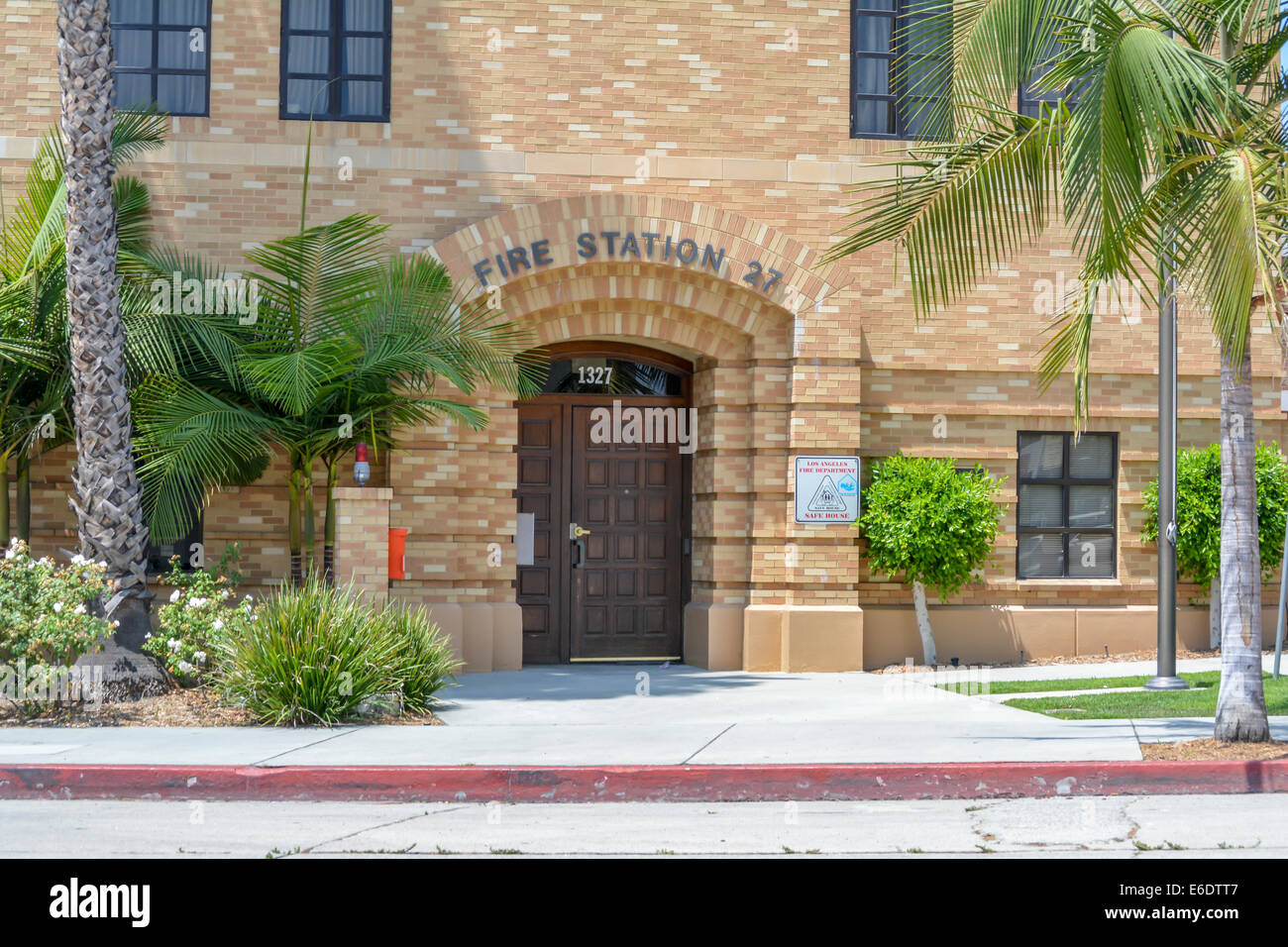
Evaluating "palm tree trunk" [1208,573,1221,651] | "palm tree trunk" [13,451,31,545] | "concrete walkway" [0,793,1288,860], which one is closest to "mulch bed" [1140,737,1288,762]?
"concrete walkway" [0,793,1288,860]

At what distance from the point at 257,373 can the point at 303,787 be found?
454 cm

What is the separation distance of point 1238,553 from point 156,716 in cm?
813

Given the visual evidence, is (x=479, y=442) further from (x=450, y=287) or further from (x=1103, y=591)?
(x=1103, y=591)

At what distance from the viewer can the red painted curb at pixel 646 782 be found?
8648 millimetres

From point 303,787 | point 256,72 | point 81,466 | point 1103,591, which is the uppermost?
point 256,72

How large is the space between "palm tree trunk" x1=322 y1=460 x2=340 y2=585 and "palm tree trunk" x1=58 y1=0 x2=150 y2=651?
210cm

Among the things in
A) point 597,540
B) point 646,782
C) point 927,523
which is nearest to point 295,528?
point 597,540

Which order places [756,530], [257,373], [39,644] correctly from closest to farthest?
[39,644] < [257,373] < [756,530]

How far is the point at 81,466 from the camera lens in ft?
38.2

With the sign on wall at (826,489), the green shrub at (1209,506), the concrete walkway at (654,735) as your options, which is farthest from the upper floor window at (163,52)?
the green shrub at (1209,506)

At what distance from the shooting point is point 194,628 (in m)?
11.6

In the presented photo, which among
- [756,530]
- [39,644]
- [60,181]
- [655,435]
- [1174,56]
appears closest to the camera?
[1174,56]

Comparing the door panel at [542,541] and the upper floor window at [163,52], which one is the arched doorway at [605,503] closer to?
the door panel at [542,541]

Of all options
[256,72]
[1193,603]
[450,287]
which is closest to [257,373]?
[450,287]
